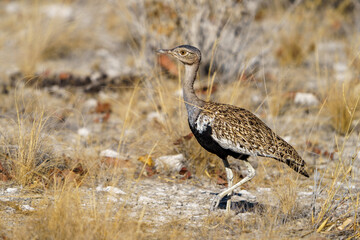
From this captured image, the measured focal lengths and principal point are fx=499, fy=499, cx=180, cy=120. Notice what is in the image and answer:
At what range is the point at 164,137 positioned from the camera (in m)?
4.89

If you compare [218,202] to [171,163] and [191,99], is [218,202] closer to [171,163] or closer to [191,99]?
[191,99]

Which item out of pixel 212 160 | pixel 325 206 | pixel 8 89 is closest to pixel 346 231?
pixel 325 206

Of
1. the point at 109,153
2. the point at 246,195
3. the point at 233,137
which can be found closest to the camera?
→ the point at 233,137

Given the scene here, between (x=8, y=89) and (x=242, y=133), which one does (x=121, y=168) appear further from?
(x=8, y=89)

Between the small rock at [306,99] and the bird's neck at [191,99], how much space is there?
103 inches

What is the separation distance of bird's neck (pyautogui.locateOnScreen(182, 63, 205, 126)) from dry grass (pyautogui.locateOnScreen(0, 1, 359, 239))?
0.43 m

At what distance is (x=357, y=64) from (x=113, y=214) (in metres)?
4.20

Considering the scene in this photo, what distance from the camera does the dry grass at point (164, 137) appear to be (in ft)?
10.9

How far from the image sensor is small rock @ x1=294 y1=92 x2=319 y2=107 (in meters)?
6.32

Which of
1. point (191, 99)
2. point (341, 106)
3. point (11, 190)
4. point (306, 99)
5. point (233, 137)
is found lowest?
point (11, 190)

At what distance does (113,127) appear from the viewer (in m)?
Answer: 5.89

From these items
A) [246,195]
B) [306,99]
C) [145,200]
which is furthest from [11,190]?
[306,99]

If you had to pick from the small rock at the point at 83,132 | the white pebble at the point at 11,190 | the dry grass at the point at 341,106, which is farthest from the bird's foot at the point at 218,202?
the dry grass at the point at 341,106

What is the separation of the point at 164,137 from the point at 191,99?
3.24 ft
